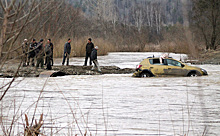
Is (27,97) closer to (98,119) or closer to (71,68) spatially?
(98,119)

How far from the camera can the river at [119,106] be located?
310 inches

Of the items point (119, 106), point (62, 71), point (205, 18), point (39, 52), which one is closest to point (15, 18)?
point (39, 52)

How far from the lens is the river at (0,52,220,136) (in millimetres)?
7867

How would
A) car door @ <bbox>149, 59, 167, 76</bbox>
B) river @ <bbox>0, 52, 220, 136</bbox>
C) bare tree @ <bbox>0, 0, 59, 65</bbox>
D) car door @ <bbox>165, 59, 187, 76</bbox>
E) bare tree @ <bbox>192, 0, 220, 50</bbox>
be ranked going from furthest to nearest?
car door @ <bbox>165, 59, 187, 76</bbox>
car door @ <bbox>149, 59, 167, 76</bbox>
river @ <bbox>0, 52, 220, 136</bbox>
bare tree @ <bbox>0, 0, 59, 65</bbox>
bare tree @ <bbox>192, 0, 220, 50</bbox>

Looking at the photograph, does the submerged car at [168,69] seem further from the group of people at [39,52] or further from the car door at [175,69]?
the group of people at [39,52]

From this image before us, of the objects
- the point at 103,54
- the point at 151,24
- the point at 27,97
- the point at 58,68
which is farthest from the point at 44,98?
the point at 151,24

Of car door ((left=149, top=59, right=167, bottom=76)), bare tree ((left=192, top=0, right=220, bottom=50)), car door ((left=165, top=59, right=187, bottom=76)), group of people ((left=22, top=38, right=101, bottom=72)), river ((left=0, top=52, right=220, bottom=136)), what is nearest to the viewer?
bare tree ((left=192, top=0, right=220, bottom=50))

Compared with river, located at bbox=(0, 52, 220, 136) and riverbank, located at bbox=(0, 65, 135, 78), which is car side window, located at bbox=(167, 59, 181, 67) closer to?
river, located at bbox=(0, 52, 220, 136)

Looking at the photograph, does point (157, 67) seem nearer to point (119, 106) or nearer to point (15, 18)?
point (119, 106)

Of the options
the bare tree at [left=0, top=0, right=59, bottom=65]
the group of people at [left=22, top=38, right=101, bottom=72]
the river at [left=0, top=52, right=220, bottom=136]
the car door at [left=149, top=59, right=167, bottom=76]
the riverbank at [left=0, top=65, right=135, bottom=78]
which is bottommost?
the river at [left=0, top=52, right=220, bottom=136]

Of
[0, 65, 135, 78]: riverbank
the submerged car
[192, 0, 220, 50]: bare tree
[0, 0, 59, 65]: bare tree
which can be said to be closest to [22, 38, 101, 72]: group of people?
[0, 0, 59, 65]: bare tree

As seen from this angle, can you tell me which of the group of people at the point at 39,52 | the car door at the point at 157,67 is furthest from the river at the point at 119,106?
the car door at the point at 157,67

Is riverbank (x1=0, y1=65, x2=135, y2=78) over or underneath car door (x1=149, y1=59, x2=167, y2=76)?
underneath

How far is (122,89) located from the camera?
16234mm
